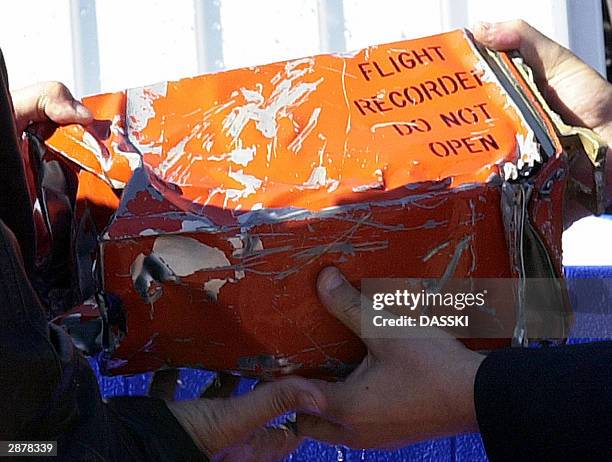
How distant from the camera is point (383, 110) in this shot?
98 centimetres

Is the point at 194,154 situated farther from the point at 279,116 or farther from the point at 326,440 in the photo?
the point at 326,440

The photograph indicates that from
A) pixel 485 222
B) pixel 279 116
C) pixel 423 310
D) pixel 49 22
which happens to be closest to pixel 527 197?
pixel 485 222

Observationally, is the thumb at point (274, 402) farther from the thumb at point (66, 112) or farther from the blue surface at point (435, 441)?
the thumb at point (66, 112)

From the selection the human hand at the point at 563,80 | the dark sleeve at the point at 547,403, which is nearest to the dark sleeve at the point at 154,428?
the dark sleeve at the point at 547,403

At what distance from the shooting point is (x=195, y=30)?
4.50ft

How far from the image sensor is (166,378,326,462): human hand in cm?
94

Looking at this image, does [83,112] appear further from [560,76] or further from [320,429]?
[560,76]

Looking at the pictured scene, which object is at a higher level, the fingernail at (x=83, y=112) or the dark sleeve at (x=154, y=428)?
the fingernail at (x=83, y=112)

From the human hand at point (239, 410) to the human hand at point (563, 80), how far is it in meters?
0.36

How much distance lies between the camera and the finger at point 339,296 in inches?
34.7

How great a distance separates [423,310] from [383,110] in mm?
208

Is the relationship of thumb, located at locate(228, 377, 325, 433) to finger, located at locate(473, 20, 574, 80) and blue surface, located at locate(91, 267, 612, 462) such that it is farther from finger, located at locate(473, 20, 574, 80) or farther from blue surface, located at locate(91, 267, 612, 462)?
finger, located at locate(473, 20, 574, 80)

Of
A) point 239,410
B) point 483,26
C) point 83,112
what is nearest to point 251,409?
point 239,410

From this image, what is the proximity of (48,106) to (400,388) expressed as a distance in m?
0.47
